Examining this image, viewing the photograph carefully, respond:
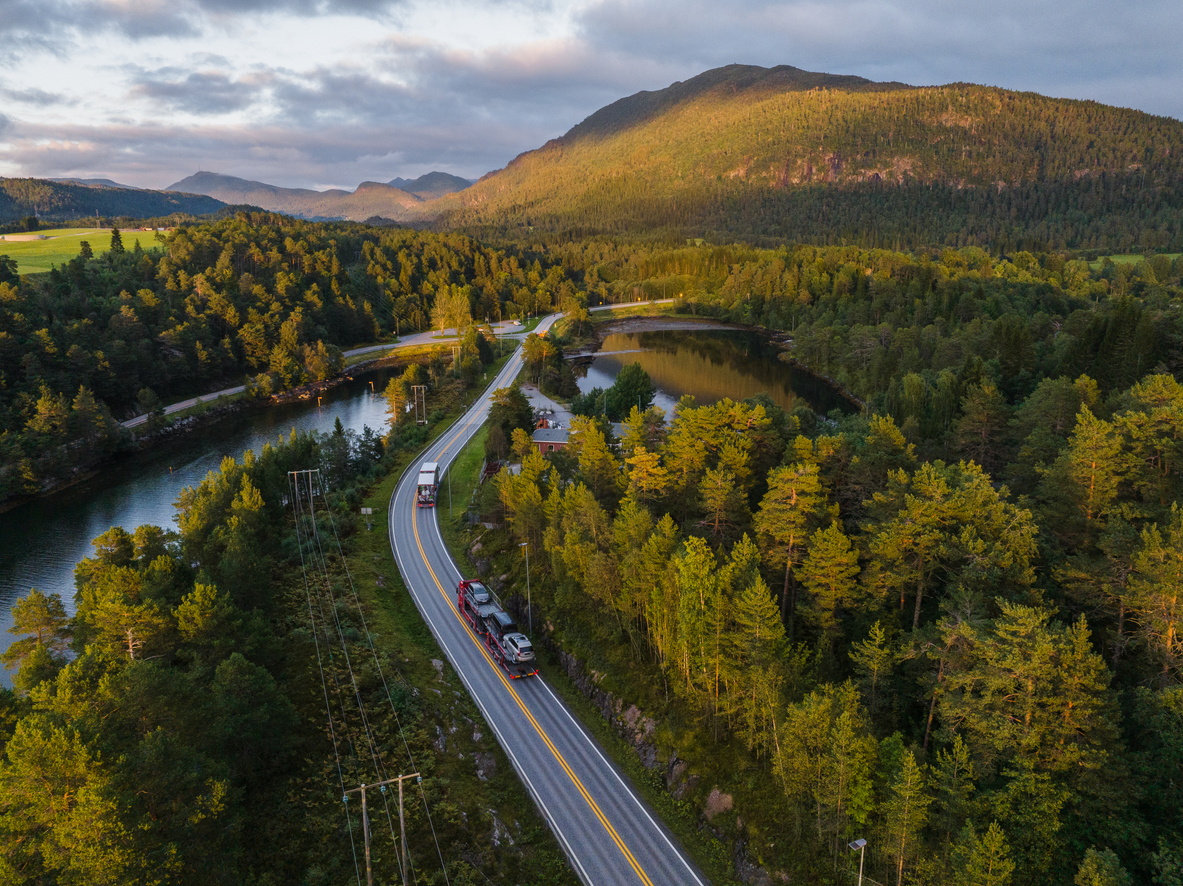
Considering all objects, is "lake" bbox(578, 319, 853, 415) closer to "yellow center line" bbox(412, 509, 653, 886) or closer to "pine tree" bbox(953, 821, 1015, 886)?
"yellow center line" bbox(412, 509, 653, 886)

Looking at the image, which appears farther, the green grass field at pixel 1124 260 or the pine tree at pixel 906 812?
the green grass field at pixel 1124 260

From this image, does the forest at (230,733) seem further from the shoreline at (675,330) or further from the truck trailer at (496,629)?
the shoreline at (675,330)

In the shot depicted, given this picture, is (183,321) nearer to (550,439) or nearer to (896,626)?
(550,439)

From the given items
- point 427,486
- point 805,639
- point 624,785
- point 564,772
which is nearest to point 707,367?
point 427,486

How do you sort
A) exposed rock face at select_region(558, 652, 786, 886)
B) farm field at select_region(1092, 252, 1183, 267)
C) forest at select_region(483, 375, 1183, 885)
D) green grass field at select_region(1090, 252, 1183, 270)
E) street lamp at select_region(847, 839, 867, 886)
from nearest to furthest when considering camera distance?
1. forest at select_region(483, 375, 1183, 885)
2. street lamp at select_region(847, 839, 867, 886)
3. exposed rock face at select_region(558, 652, 786, 886)
4. green grass field at select_region(1090, 252, 1183, 270)
5. farm field at select_region(1092, 252, 1183, 267)

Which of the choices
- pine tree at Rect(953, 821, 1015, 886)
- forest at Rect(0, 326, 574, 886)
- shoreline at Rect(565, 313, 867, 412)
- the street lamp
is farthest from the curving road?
shoreline at Rect(565, 313, 867, 412)

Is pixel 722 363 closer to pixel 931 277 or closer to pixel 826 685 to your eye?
pixel 931 277

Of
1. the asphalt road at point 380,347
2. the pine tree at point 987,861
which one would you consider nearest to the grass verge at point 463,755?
the pine tree at point 987,861
